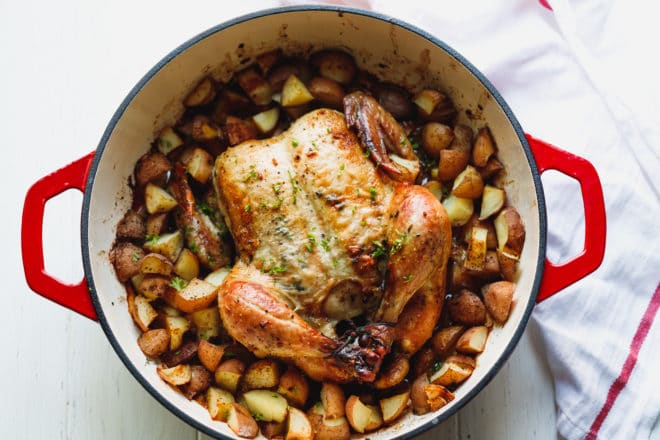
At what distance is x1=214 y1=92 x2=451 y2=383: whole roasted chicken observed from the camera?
7.85 feet

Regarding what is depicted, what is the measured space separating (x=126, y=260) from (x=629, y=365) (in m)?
1.81

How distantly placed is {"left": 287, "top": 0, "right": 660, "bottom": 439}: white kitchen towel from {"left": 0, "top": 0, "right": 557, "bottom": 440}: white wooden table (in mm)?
170

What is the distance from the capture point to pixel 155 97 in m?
2.70

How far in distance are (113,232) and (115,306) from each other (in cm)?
27

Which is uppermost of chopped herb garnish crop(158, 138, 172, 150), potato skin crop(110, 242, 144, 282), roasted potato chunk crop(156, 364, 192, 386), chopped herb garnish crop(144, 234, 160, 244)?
chopped herb garnish crop(158, 138, 172, 150)

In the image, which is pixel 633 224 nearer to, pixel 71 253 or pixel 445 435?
pixel 445 435

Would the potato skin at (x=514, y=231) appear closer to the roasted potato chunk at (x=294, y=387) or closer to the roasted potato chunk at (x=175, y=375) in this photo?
the roasted potato chunk at (x=294, y=387)

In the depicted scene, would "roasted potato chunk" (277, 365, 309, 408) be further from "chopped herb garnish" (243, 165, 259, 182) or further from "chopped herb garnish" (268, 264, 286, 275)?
"chopped herb garnish" (243, 165, 259, 182)

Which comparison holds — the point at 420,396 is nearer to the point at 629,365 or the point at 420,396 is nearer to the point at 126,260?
the point at 629,365

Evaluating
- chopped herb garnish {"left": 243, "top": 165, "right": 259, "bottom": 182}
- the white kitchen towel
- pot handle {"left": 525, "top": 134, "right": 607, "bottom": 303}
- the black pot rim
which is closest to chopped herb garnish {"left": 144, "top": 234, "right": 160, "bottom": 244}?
the black pot rim

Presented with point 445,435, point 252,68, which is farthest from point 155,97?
point 445,435

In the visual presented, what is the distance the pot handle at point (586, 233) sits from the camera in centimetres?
235

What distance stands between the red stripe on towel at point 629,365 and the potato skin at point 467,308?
558mm

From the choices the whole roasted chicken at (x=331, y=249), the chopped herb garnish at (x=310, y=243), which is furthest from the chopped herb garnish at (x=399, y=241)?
the chopped herb garnish at (x=310, y=243)
